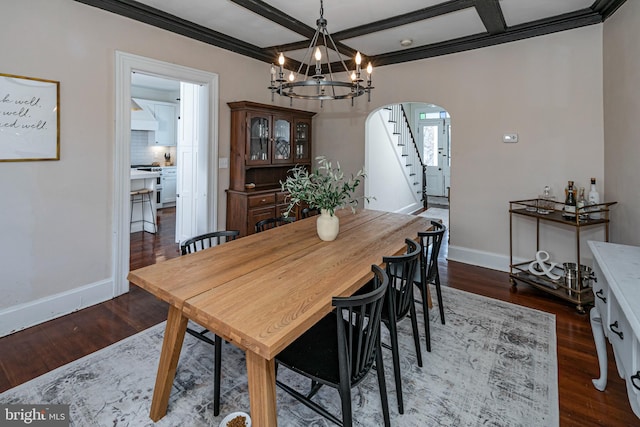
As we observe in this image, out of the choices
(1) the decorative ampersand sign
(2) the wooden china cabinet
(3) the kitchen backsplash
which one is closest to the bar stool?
(2) the wooden china cabinet

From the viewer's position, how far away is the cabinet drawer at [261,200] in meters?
4.16

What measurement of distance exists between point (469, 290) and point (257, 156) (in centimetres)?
291

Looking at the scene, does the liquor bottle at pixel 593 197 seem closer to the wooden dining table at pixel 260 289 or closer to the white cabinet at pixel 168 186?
the wooden dining table at pixel 260 289

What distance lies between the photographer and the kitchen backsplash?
7.90 metres

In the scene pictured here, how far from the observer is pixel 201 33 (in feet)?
12.1

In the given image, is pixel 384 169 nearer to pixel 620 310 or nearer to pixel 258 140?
pixel 258 140

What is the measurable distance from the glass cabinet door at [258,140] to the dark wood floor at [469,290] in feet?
6.58

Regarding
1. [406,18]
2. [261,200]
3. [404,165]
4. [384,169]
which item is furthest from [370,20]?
[404,165]

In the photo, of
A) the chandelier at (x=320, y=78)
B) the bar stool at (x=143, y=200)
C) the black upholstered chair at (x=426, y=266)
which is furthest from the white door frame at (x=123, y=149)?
the black upholstered chair at (x=426, y=266)

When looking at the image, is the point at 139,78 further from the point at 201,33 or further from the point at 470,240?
the point at 470,240

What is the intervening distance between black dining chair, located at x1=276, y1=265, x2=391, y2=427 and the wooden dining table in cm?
15

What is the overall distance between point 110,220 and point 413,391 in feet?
9.67

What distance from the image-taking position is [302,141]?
5027mm

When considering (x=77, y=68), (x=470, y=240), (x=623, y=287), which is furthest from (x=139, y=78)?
(x=623, y=287)
